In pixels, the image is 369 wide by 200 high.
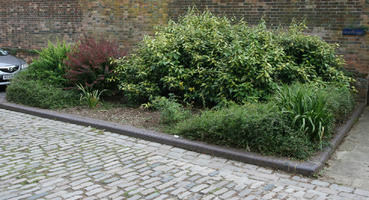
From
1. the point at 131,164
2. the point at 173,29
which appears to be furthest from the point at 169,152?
the point at 173,29

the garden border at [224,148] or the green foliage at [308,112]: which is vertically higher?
the green foliage at [308,112]

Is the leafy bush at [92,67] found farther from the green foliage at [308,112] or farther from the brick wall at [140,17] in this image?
the green foliage at [308,112]

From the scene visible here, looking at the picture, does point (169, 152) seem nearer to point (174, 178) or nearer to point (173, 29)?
point (174, 178)

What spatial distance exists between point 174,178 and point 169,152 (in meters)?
1.06

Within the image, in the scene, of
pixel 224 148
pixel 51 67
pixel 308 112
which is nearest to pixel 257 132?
pixel 224 148

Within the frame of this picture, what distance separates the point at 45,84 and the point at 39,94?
1.71 ft

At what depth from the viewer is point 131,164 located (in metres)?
5.27

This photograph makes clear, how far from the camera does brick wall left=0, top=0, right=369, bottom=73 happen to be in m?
8.78

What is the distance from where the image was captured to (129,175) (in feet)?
16.0

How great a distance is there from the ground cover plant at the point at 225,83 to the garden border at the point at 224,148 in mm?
158

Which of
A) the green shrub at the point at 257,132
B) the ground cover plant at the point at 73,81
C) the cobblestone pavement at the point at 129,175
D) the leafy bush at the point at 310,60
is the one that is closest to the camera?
the cobblestone pavement at the point at 129,175

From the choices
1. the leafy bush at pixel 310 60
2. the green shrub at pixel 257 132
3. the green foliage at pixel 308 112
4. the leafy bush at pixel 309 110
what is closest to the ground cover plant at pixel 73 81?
the green shrub at pixel 257 132

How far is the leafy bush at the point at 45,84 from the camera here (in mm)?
8586

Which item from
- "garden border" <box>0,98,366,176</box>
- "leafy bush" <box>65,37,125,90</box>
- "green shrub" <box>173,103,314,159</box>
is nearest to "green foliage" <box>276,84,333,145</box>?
"green shrub" <box>173,103,314,159</box>
